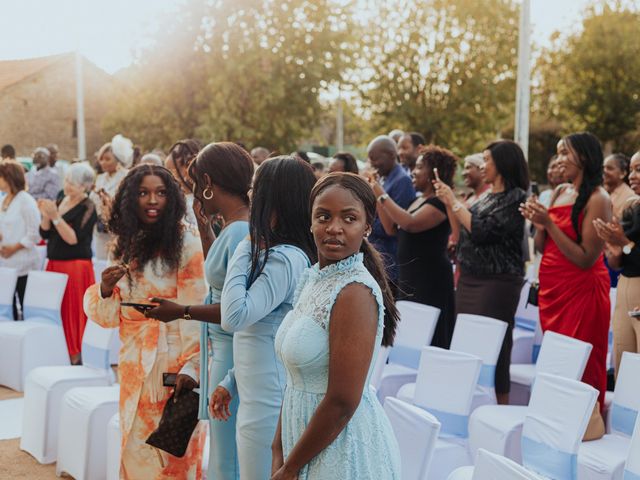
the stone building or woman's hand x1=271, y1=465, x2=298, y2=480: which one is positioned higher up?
the stone building

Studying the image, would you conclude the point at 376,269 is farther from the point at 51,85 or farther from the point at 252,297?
the point at 51,85

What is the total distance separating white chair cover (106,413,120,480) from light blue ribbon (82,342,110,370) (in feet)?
3.42

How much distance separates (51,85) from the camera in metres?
34.5

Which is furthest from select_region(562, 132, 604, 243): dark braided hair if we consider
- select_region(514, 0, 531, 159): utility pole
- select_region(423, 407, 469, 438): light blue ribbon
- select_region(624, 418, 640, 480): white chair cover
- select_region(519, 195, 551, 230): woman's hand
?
select_region(514, 0, 531, 159): utility pole

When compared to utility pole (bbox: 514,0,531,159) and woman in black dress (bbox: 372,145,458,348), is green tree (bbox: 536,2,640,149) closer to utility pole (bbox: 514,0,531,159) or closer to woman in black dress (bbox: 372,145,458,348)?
utility pole (bbox: 514,0,531,159)

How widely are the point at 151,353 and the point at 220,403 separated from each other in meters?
0.73

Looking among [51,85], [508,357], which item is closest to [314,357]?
[508,357]

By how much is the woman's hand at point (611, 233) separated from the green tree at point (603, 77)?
27734 mm

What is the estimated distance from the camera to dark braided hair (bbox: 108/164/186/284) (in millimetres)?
3830

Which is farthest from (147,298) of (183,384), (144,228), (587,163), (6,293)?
(6,293)

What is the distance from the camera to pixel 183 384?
3582mm

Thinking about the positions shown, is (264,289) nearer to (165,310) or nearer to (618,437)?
(165,310)

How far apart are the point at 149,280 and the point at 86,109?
3594 centimetres

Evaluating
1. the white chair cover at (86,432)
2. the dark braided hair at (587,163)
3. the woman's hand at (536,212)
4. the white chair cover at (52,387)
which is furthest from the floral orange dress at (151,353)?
the dark braided hair at (587,163)
